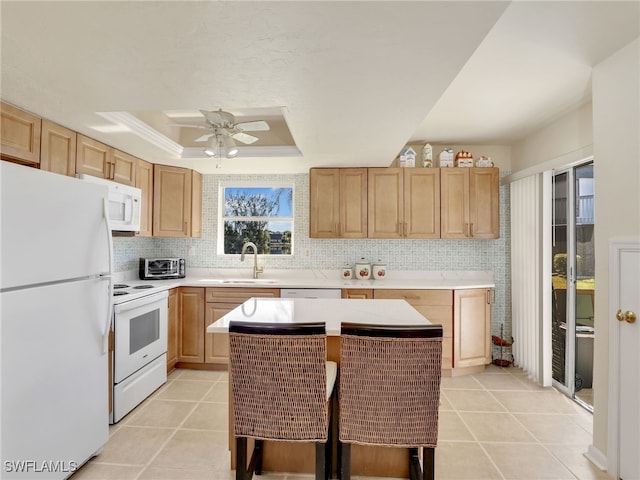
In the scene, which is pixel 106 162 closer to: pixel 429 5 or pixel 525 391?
pixel 429 5

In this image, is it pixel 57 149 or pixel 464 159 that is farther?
pixel 464 159

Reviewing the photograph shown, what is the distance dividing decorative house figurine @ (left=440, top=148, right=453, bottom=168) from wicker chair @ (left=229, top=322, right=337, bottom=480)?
3.06 meters

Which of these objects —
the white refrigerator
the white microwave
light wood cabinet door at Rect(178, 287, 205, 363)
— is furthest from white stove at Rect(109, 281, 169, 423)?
the white microwave

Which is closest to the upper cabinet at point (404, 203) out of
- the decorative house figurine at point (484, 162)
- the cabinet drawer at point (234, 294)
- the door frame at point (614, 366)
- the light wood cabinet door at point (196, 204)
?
the decorative house figurine at point (484, 162)

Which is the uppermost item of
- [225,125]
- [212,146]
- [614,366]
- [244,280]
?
[225,125]

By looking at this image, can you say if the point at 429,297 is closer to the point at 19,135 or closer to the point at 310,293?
the point at 310,293

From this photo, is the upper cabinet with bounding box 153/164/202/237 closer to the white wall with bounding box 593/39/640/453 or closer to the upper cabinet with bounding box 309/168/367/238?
the upper cabinet with bounding box 309/168/367/238

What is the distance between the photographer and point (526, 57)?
207 centimetres

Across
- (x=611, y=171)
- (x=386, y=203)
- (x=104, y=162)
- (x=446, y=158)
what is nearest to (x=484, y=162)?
(x=446, y=158)

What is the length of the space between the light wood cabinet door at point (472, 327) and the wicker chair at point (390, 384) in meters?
2.19

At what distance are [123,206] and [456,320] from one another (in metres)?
3.38

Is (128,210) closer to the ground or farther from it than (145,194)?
closer to the ground

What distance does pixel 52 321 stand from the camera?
5.74 feet

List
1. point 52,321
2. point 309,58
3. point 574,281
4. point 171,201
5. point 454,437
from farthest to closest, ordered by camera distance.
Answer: point 171,201 → point 574,281 → point 454,437 → point 52,321 → point 309,58
